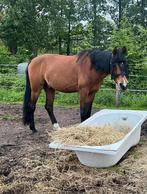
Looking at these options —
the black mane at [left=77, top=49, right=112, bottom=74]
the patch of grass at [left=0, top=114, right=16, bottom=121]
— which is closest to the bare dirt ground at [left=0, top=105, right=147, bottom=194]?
the black mane at [left=77, top=49, right=112, bottom=74]

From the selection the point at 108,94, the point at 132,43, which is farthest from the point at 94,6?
the point at 108,94

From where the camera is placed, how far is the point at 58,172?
430 cm

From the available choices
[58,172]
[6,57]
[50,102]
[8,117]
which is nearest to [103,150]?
[58,172]

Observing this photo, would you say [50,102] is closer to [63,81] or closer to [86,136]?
[63,81]

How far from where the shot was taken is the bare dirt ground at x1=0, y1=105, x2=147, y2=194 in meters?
3.88

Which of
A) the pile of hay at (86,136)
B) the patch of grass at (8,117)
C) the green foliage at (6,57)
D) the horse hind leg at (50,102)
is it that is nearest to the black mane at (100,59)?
the horse hind leg at (50,102)

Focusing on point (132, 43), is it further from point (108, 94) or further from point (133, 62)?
Answer: point (108, 94)

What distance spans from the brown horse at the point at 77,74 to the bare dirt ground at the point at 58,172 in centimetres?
91

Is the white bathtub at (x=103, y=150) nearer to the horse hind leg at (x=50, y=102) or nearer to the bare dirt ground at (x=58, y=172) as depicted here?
the bare dirt ground at (x=58, y=172)

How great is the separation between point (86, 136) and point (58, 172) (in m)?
0.66

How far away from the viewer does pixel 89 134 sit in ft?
15.8

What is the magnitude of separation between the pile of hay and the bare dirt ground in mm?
255

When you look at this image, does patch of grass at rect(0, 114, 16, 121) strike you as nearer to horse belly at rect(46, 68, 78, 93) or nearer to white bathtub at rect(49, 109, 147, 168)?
horse belly at rect(46, 68, 78, 93)

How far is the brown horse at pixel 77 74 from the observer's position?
568 centimetres
